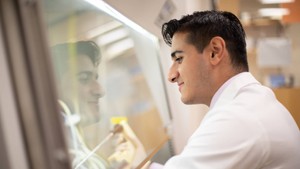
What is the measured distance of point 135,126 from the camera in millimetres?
1584

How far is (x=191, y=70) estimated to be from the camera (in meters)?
1.18

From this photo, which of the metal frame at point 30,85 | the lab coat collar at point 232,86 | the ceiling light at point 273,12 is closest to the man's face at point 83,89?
the metal frame at point 30,85

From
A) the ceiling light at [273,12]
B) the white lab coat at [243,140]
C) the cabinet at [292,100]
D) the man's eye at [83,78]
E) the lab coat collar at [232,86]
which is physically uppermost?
the ceiling light at [273,12]

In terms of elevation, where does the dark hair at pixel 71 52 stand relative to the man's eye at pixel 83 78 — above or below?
above

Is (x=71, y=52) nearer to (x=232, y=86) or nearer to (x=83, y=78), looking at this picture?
(x=83, y=78)

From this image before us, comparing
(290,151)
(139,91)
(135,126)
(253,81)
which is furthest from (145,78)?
(290,151)

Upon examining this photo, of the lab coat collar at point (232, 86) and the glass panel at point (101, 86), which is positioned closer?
the glass panel at point (101, 86)

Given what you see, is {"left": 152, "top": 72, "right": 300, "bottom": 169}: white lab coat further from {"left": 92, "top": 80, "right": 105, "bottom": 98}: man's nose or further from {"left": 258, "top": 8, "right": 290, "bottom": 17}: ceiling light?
{"left": 258, "top": 8, "right": 290, "bottom": 17}: ceiling light

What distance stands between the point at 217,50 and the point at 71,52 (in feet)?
1.69

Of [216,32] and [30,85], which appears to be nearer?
[30,85]

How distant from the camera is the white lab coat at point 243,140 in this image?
2.97 feet

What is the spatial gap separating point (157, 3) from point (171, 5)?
0.28 metres

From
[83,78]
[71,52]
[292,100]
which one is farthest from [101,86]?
[292,100]

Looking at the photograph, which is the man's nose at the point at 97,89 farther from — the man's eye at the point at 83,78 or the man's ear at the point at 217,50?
the man's ear at the point at 217,50
